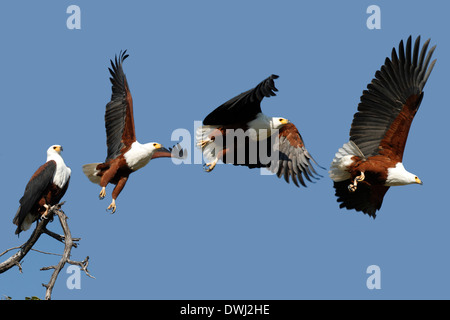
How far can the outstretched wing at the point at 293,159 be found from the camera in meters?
13.8

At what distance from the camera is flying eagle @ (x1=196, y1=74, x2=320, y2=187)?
1309cm

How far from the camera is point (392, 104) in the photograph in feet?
43.0

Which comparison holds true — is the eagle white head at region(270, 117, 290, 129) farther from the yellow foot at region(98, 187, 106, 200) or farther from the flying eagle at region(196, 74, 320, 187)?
the yellow foot at region(98, 187, 106, 200)

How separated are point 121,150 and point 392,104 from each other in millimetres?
3763

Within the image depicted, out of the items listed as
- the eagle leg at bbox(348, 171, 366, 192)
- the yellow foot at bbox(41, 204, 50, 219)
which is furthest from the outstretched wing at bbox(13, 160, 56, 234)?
the eagle leg at bbox(348, 171, 366, 192)

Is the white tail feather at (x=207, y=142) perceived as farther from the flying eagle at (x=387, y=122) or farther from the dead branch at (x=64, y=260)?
the dead branch at (x=64, y=260)

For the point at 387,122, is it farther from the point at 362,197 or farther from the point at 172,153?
the point at 172,153

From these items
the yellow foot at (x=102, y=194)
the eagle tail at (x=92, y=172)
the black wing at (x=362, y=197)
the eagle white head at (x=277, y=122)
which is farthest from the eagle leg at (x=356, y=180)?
the eagle tail at (x=92, y=172)

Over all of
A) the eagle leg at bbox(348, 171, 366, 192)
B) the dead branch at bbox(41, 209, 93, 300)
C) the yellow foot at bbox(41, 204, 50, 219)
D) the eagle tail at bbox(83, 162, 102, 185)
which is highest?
the eagle tail at bbox(83, 162, 102, 185)

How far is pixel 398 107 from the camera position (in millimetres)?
13094
